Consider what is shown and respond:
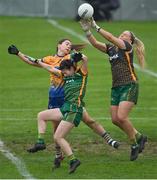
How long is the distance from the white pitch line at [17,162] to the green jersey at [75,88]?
1338 millimetres

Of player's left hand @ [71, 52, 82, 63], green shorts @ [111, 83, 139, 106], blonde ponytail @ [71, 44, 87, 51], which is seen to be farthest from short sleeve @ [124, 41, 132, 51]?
player's left hand @ [71, 52, 82, 63]

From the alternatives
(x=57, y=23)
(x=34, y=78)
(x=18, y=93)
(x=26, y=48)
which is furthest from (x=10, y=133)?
(x=57, y=23)

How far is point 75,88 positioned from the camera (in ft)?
48.9

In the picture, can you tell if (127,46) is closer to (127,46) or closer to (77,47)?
(127,46)

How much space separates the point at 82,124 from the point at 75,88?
18.3 ft

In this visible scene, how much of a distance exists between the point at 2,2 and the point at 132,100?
131 feet

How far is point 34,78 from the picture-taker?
29.0 m

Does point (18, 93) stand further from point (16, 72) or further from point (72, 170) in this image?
point (72, 170)

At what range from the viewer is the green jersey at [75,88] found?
48.7 feet

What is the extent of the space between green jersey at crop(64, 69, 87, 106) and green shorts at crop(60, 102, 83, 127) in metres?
0.07

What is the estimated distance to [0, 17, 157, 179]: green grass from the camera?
49.1 feet

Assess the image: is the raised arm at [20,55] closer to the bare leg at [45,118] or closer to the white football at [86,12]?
the bare leg at [45,118]

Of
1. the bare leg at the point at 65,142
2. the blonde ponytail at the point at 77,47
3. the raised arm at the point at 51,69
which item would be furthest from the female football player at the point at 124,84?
the bare leg at the point at 65,142

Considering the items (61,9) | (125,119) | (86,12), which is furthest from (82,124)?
(61,9)
